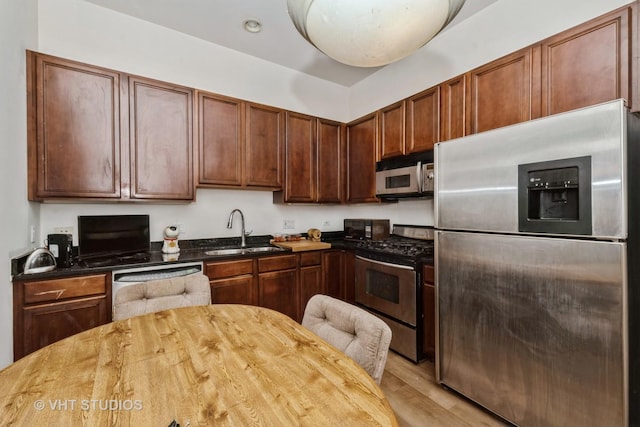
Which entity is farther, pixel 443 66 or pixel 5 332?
pixel 443 66

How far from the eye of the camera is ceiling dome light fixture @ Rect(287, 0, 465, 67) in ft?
2.96

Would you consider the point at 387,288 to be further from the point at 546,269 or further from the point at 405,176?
the point at 546,269

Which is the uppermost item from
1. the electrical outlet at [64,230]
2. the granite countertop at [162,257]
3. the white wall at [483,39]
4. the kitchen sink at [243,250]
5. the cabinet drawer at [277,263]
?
the white wall at [483,39]

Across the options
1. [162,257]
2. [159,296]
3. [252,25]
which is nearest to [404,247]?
[159,296]

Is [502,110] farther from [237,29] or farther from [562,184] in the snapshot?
[237,29]

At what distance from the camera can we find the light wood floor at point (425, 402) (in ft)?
5.57

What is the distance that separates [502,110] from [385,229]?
1.68 m

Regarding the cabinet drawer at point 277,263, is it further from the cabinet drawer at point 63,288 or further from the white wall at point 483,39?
the white wall at point 483,39

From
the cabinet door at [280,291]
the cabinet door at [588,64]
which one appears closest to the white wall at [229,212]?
the cabinet door at [280,291]

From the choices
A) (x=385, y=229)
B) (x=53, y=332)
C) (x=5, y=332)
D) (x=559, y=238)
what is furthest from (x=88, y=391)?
(x=385, y=229)

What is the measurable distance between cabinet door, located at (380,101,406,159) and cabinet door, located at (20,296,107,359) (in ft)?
8.97

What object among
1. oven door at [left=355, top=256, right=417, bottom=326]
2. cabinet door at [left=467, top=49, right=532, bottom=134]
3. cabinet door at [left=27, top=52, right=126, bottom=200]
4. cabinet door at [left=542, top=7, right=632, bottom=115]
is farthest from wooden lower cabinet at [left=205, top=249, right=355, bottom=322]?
cabinet door at [left=542, top=7, right=632, bottom=115]

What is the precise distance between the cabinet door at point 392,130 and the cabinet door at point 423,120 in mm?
86

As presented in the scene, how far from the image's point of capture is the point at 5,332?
161cm
